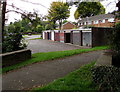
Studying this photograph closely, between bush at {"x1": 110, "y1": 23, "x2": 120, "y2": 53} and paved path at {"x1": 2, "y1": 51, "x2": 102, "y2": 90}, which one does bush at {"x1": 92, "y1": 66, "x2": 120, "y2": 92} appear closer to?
bush at {"x1": 110, "y1": 23, "x2": 120, "y2": 53}

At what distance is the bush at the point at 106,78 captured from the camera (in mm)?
3041

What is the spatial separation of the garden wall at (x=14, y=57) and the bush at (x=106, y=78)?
5422mm

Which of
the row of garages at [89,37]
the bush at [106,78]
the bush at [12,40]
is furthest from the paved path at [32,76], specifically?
the row of garages at [89,37]

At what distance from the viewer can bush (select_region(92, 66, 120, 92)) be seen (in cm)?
304

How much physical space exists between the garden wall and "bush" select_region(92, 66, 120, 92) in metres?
5.42

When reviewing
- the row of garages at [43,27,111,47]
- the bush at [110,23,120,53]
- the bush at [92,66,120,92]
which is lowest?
the bush at [92,66,120,92]

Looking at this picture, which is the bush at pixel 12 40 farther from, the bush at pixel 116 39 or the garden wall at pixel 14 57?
the bush at pixel 116 39

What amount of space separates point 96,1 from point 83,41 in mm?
12938

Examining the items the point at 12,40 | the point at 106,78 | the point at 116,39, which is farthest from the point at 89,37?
the point at 106,78

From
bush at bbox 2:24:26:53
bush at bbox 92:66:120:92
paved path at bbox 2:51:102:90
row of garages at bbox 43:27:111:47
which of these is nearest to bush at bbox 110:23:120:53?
bush at bbox 92:66:120:92

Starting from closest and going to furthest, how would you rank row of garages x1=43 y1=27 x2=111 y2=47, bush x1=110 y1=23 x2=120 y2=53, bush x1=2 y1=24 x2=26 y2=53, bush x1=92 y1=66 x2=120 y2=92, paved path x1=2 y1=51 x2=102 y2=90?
bush x1=92 y1=66 x2=120 y2=92 < bush x1=110 y1=23 x2=120 y2=53 < paved path x1=2 y1=51 x2=102 y2=90 < bush x1=2 y1=24 x2=26 y2=53 < row of garages x1=43 y1=27 x2=111 y2=47

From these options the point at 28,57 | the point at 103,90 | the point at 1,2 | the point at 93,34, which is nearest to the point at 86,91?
the point at 103,90

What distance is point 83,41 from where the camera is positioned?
19.3 metres

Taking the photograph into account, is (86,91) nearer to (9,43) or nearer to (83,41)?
(9,43)
